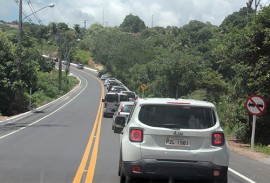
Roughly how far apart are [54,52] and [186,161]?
448 ft

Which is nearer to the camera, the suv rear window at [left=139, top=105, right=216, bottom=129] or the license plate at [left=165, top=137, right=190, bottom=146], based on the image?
the license plate at [left=165, top=137, right=190, bottom=146]

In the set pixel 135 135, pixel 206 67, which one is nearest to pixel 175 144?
pixel 135 135

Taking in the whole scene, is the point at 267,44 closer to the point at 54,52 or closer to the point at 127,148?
the point at 127,148

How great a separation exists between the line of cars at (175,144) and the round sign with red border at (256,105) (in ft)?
33.9

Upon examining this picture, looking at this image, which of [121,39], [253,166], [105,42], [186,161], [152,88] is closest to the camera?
[186,161]

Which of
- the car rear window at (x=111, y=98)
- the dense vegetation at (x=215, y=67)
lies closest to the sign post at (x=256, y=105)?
the dense vegetation at (x=215, y=67)

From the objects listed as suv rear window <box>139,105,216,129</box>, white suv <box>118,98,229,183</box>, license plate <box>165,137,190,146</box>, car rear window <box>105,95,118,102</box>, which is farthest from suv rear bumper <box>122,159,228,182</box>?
car rear window <box>105,95,118,102</box>

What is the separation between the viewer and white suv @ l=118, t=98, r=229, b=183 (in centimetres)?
804

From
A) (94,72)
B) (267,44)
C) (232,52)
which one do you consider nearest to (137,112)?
(267,44)

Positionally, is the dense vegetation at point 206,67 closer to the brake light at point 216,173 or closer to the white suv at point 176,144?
the white suv at point 176,144

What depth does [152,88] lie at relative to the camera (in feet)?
200

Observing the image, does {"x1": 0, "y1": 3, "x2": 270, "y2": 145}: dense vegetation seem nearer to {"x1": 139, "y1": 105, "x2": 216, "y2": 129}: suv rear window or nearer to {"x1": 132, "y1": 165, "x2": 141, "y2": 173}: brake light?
{"x1": 139, "y1": 105, "x2": 216, "y2": 129}: suv rear window

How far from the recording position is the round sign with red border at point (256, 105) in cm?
1809

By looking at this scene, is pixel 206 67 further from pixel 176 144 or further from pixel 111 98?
pixel 176 144
